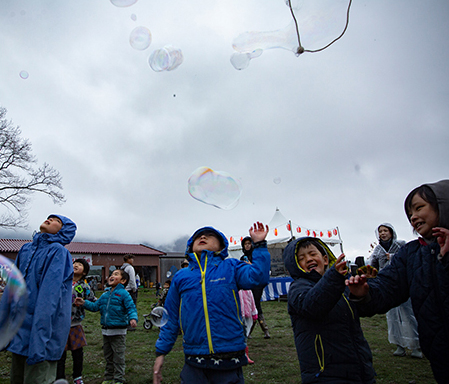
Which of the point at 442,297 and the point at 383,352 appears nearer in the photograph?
the point at 442,297

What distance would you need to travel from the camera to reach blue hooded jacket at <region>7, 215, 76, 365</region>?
2.46 meters

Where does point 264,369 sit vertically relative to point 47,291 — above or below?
below

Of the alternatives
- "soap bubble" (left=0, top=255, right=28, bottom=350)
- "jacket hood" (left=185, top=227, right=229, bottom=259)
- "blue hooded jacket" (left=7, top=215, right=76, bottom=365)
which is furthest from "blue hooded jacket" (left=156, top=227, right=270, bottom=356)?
"soap bubble" (left=0, top=255, right=28, bottom=350)

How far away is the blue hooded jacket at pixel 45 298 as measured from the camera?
2.46 m

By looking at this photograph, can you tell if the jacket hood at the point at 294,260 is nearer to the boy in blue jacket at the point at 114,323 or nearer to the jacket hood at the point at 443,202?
the jacket hood at the point at 443,202

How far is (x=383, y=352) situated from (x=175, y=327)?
4.39 meters

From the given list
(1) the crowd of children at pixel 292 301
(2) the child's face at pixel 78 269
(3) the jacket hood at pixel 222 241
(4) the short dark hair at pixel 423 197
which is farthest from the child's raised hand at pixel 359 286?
(2) the child's face at pixel 78 269

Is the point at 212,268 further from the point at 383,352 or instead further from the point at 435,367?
the point at 383,352

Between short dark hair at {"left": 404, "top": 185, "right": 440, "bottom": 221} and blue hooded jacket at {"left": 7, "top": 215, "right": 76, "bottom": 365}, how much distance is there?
276 centimetres

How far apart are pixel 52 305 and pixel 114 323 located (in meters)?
1.58

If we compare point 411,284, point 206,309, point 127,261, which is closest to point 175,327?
point 206,309

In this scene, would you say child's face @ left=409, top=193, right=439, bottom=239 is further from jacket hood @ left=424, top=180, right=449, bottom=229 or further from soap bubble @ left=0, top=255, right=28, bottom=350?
soap bubble @ left=0, top=255, right=28, bottom=350

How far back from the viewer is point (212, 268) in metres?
2.26

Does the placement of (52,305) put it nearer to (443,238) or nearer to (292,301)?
(292,301)
